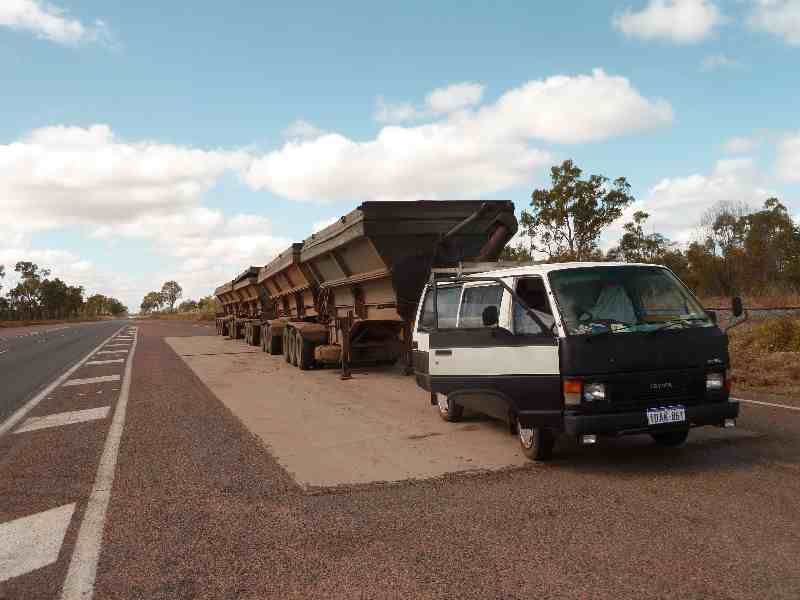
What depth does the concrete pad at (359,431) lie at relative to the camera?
599 cm

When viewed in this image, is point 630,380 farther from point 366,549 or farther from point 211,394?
point 211,394

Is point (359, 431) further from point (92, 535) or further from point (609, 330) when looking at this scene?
point (92, 535)

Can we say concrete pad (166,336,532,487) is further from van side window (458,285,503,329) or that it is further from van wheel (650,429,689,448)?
van wheel (650,429,689,448)

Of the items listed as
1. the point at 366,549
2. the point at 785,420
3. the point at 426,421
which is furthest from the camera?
the point at 426,421

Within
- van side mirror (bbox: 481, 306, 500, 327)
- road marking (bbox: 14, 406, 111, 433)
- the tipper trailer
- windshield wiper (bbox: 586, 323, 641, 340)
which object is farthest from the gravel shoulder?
the tipper trailer

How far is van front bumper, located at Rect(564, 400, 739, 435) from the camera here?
5289mm

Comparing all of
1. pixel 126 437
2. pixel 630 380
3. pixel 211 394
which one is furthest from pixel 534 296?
pixel 211 394

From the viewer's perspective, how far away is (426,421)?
26.8 ft

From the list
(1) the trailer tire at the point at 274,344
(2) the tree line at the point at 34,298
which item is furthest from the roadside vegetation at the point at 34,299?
(1) the trailer tire at the point at 274,344

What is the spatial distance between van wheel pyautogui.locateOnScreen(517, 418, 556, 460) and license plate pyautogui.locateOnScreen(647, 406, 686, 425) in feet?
2.90

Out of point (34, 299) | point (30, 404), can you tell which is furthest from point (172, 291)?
point (30, 404)

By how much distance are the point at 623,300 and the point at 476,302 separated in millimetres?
1502

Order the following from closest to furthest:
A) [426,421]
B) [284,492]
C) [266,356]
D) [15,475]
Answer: [284,492] < [15,475] < [426,421] < [266,356]

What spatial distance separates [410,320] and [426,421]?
11.0 ft
